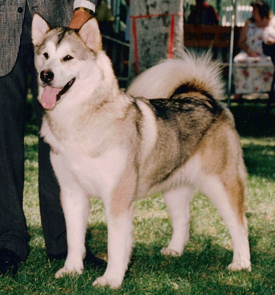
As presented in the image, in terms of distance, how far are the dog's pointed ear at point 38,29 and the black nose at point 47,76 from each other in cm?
34

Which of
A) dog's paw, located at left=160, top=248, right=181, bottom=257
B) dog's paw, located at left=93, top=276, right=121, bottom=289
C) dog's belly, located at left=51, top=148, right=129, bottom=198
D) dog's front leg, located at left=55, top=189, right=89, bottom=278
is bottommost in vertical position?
dog's paw, located at left=160, top=248, right=181, bottom=257

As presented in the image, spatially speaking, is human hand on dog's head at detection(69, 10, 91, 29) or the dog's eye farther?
human hand on dog's head at detection(69, 10, 91, 29)

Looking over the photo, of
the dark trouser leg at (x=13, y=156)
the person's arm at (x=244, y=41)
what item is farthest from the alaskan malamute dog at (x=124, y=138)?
the person's arm at (x=244, y=41)

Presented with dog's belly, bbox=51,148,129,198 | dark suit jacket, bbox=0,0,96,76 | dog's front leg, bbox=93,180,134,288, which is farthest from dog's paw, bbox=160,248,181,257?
dark suit jacket, bbox=0,0,96,76

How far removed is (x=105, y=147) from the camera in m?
2.60

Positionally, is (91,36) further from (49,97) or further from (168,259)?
(168,259)

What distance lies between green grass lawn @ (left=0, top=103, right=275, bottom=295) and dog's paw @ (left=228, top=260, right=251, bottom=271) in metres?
0.05

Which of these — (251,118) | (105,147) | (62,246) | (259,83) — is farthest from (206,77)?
(251,118)

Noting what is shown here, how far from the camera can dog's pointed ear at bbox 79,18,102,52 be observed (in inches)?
103

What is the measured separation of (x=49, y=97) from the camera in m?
2.57

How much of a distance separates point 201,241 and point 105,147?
1.38 meters

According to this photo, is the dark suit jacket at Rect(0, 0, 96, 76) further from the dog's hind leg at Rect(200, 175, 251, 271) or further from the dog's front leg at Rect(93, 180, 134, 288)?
the dog's hind leg at Rect(200, 175, 251, 271)

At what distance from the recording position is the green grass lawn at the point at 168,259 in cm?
266

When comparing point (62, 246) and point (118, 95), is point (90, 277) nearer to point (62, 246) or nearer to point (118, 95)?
point (62, 246)
